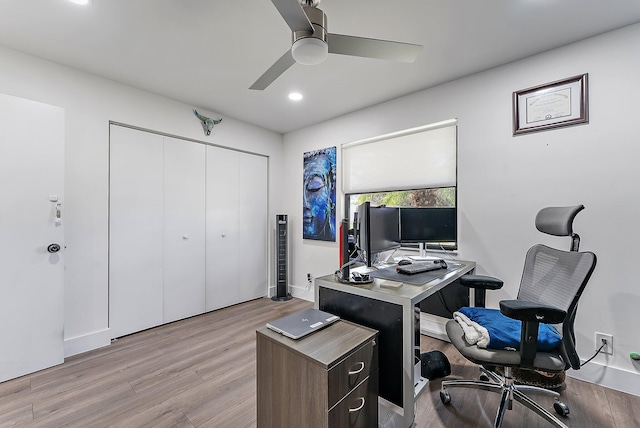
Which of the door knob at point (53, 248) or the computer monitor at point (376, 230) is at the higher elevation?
the computer monitor at point (376, 230)

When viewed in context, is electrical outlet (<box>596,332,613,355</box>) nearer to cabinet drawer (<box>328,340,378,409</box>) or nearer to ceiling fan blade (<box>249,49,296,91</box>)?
cabinet drawer (<box>328,340,378,409</box>)

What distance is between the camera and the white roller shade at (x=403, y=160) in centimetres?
275

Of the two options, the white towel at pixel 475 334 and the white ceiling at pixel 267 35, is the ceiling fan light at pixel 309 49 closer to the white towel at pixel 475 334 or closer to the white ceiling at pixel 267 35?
the white ceiling at pixel 267 35

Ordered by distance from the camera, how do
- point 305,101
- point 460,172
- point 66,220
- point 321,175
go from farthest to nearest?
1. point 321,175
2. point 305,101
3. point 460,172
4. point 66,220

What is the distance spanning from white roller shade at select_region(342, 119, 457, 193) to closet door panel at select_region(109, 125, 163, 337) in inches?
92.1

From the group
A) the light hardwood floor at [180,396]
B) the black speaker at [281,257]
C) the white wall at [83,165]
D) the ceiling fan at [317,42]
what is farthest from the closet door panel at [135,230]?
the ceiling fan at [317,42]

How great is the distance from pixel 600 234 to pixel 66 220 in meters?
4.48

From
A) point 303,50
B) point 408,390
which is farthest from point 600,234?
point 303,50

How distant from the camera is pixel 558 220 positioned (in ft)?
5.07

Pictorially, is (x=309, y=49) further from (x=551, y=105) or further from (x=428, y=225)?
(x=551, y=105)

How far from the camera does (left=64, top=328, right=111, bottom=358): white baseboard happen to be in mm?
2369

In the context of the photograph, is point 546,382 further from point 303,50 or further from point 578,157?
point 303,50

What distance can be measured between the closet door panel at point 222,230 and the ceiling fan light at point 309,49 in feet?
8.03

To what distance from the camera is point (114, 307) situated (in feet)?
8.79
